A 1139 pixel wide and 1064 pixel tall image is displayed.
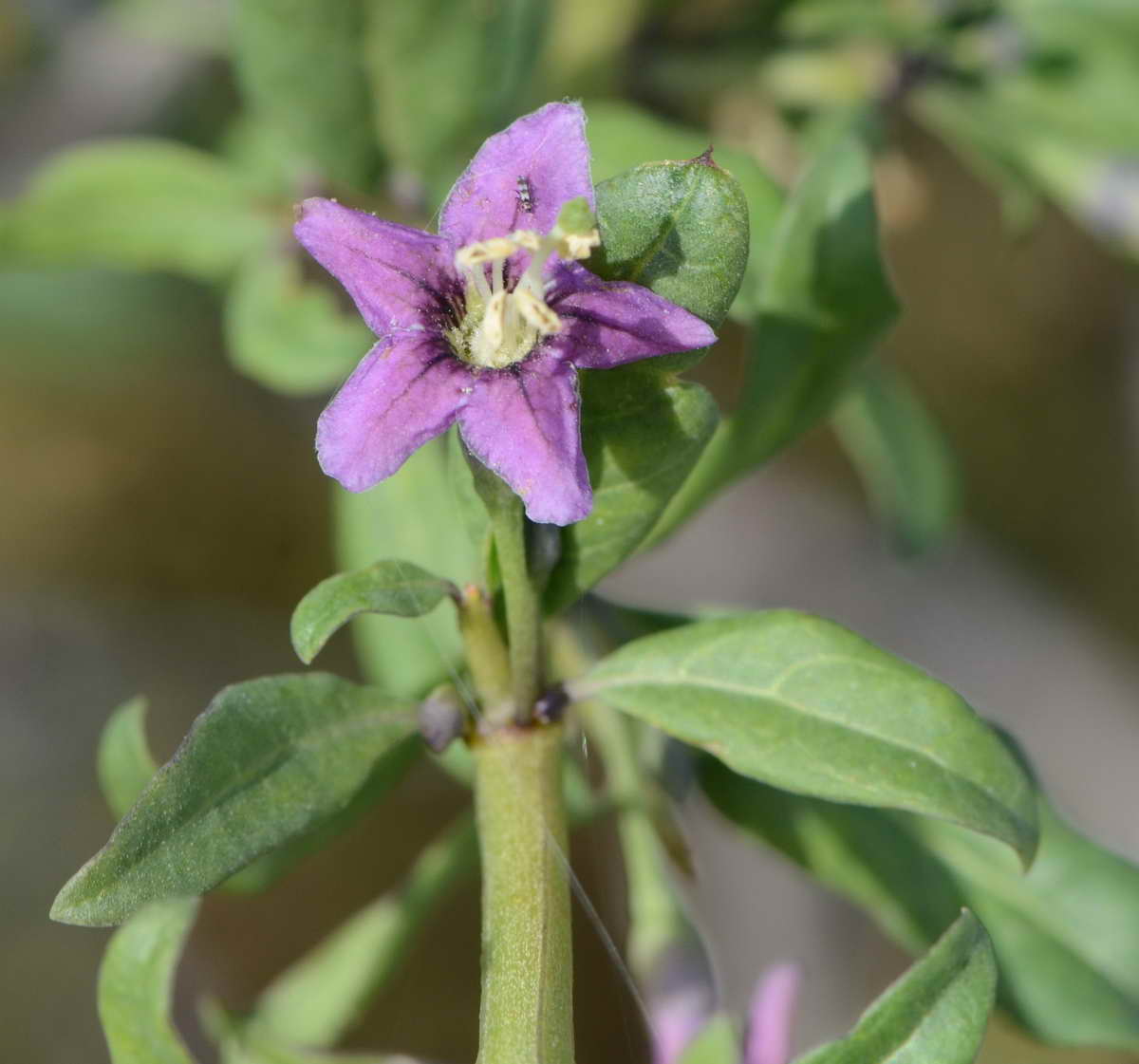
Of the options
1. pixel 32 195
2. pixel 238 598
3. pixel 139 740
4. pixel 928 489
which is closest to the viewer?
pixel 139 740

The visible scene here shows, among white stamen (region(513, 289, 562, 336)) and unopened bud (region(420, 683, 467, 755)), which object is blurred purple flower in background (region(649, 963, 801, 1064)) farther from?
white stamen (region(513, 289, 562, 336))

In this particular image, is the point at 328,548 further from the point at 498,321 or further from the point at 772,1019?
the point at 498,321

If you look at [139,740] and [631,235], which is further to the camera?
[139,740]

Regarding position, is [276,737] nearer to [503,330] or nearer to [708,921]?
[503,330]

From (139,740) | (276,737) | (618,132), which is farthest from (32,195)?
(276,737)

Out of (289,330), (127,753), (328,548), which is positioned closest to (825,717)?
(127,753)

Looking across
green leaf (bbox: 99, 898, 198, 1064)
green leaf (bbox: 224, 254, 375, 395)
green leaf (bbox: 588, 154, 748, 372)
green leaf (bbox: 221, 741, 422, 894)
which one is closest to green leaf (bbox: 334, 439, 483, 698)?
green leaf (bbox: 224, 254, 375, 395)
